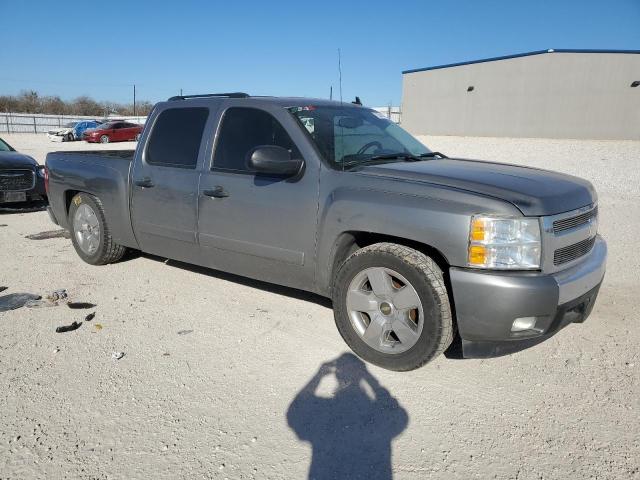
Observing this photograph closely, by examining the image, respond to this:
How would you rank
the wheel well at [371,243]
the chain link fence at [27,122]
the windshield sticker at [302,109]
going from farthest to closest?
the chain link fence at [27,122], the windshield sticker at [302,109], the wheel well at [371,243]

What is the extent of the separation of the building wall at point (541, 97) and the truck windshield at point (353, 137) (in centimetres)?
3035

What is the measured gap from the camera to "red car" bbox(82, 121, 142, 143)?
33156 mm

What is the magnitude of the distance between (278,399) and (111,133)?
34.4 meters

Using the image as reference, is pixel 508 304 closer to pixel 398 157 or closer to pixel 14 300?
pixel 398 157

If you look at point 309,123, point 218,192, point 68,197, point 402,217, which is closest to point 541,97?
point 68,197

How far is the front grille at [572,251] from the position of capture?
Result: 3109 mm

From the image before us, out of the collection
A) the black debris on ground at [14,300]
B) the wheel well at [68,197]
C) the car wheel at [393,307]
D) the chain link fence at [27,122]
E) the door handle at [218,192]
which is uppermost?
the chain link fence at [27,122]

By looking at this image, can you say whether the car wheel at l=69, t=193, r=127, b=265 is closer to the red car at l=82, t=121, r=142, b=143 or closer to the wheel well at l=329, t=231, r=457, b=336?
the wheel well at l=329, t=231, r=457, b=336

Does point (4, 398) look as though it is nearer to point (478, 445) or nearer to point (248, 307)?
point (248, 307)

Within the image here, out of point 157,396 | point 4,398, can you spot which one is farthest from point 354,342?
point 4,398

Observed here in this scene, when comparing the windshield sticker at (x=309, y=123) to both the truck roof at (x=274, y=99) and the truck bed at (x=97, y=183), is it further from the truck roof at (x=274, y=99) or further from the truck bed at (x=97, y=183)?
the truck bed at (x=97, y=183)

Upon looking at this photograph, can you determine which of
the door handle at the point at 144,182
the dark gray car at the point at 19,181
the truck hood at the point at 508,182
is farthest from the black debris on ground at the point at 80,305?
the dark gray car at the point at 19,181

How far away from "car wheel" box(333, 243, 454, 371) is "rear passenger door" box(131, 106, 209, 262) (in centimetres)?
171

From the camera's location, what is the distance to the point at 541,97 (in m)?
31.4
